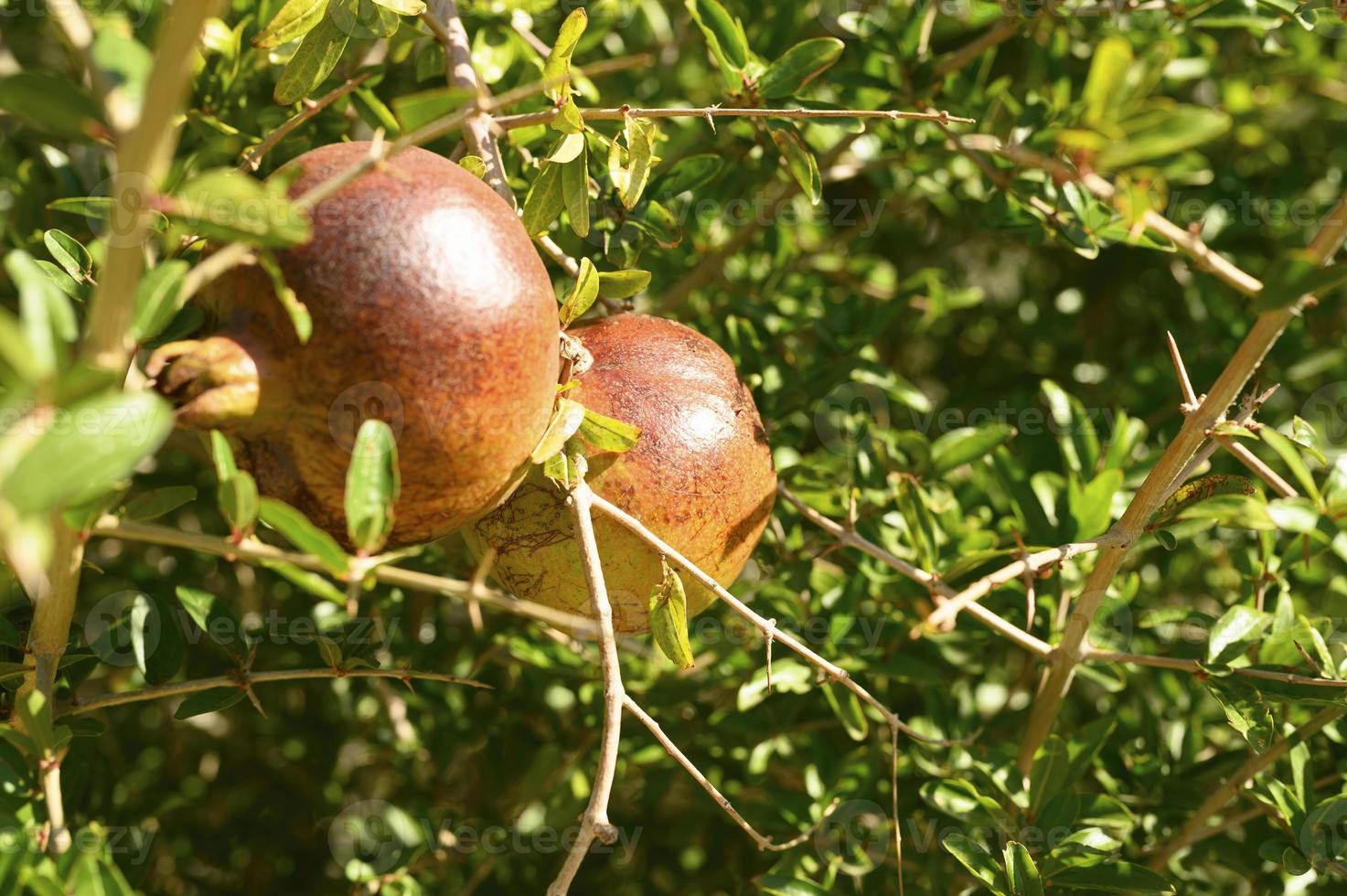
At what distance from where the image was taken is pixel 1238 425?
114cm

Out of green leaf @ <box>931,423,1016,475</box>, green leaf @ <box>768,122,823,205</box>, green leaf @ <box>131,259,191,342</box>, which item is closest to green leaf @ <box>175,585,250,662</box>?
green leaf @ <box>131,259,191,342</box>

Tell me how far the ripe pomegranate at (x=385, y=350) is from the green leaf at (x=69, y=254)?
30 cm

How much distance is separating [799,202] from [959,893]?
1.25m

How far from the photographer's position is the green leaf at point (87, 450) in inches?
25.2

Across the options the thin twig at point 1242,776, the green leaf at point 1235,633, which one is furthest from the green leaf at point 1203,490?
the thin twig at point 1242,776

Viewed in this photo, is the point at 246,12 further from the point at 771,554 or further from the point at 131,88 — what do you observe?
the point at 771,554

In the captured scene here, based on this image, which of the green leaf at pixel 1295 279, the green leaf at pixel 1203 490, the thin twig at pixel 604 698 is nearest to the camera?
the green leaf at pixel 1295 279

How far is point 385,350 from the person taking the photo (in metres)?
0.90

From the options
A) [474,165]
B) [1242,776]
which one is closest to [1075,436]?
[1242,776]

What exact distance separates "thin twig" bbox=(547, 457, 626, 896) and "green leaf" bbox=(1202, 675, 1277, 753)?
Answer: 0.75 metres

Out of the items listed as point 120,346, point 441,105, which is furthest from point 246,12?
point 120,346

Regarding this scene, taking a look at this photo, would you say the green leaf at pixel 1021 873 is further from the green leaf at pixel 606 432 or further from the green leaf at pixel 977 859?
the green leaf at pixel 606 432

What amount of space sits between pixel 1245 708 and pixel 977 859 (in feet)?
1.19

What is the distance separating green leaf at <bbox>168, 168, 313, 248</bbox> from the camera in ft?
2.42
